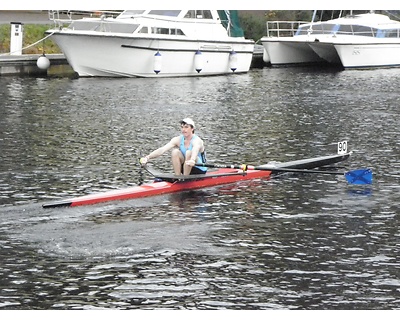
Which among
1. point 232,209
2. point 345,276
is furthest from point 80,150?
point 345,276

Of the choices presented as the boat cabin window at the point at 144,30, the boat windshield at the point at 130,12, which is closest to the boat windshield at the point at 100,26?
the boat cabin window at the point at 144,30

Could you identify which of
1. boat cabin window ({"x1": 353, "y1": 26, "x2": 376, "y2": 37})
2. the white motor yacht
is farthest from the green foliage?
boat cabin window ({"x1": 353, "y1": 26, "x2": 376, "y2": 37})

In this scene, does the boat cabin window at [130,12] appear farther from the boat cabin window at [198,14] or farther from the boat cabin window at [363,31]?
the boat cabin window at [363,31]

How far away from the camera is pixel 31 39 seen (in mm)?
45719

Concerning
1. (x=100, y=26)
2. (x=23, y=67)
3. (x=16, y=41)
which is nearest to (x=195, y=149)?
(x=100, y=26)

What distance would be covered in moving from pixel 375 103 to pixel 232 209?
1717 cm

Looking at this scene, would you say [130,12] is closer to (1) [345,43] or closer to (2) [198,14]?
(2) [198,14]

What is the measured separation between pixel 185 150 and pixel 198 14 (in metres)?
25.0

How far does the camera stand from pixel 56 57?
4450 centimetres

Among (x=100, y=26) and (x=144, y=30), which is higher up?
(x=100, y=26)

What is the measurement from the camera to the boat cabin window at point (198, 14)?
1633 inches

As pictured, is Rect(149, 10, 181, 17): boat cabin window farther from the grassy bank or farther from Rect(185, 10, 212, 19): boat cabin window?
the grassy bank

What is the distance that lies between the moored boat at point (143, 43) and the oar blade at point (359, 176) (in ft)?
73.2

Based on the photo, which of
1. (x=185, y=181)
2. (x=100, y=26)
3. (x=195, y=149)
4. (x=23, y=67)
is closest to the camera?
(x=195, y=149)
